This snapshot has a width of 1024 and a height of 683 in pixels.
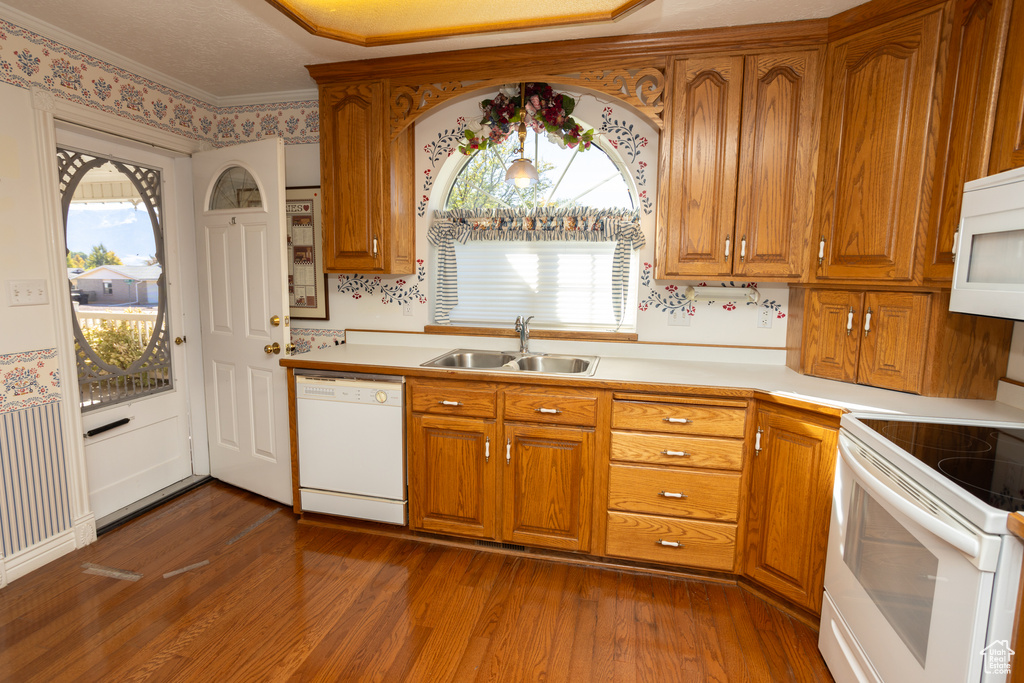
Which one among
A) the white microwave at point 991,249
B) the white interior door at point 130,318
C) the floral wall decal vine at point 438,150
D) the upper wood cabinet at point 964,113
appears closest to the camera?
the white microwave at point 991,249

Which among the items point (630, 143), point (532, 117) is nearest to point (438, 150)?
point (532, 117)

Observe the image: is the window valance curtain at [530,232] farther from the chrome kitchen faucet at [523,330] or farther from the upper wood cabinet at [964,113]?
the upper wood cabinet at [964,113]

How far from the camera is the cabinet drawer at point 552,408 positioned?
2.33m

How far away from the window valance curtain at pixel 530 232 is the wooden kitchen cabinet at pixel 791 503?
3.74 feet

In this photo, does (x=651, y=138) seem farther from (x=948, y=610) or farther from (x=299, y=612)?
(x=299, y=612)

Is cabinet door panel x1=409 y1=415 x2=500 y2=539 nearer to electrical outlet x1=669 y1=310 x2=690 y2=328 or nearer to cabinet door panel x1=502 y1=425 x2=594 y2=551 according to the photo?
cabinet door panel x1=502 y1=425 x2=594 y2=551

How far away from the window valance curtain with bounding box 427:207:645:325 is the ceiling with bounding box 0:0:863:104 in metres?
0.88

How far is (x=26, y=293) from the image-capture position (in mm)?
2262

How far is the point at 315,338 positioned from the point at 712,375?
8.25ft

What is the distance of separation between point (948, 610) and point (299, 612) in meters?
2.17

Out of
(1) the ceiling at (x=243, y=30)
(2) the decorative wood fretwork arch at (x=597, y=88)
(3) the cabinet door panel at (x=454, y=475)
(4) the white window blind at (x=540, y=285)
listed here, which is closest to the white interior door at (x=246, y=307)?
(1) the ceiling at (x=243, y=30)

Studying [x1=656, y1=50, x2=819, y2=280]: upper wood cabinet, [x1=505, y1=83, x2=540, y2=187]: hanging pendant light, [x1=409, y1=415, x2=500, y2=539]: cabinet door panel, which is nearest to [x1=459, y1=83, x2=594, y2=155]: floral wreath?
[x1=505, y1=83, x2=540, y2=187]: hanging pendant light

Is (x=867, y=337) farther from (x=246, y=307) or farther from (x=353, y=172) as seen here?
(x=246, y=307)

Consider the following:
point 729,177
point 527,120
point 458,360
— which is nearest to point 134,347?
point 458,360
